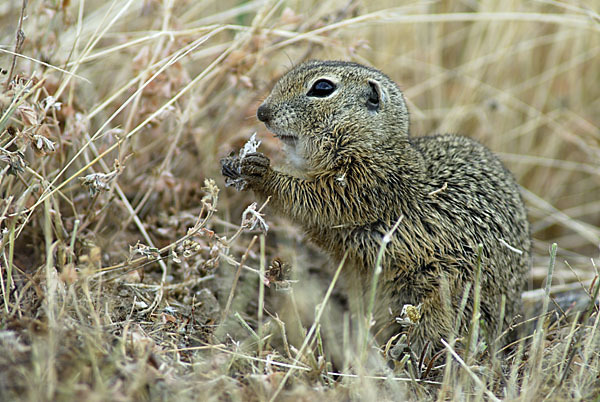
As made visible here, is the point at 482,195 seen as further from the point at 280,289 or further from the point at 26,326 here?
the point at 26,326

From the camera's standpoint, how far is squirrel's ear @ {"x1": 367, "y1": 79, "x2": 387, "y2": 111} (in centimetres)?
378

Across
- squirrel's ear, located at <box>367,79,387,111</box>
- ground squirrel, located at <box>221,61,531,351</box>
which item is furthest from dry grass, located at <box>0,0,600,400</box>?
squirrel's ear, located at <box>367,79,387,111</box>

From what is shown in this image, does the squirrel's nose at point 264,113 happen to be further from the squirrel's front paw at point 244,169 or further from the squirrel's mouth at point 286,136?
the squirrel's front paw at point 244,169

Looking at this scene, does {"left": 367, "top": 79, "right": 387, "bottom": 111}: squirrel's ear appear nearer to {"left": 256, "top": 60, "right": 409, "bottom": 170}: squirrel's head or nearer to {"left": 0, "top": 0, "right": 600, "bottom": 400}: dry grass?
{"left": 256, "top": 60, "right": 409, "bottom": 170}: squirrel's head

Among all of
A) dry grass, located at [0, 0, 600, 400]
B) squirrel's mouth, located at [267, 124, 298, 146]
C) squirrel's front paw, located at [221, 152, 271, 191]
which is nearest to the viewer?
dry grass, located at [0, 0, 600, 400]

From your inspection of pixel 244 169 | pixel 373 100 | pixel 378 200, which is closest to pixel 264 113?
pixel 244 169

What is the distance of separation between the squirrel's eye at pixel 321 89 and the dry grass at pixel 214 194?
0.70 m

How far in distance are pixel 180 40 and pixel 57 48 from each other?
0.80 metres

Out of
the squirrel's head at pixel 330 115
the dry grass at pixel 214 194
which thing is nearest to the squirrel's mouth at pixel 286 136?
the squirrel's head at pixel 330 115

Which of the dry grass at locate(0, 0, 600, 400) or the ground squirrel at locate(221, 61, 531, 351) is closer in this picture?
the dry grass at locate(0, 0, 600, 400)

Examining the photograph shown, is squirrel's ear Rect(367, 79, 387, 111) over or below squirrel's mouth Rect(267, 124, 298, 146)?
over

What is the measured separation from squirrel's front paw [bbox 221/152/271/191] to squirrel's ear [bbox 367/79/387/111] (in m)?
0.75

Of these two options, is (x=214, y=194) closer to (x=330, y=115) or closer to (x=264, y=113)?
(x=264, y=113)

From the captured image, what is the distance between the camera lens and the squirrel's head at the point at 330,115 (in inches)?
144
